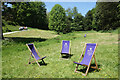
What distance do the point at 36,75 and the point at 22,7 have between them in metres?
18.8

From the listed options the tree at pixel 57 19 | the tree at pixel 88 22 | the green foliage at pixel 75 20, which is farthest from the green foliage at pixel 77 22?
the tree at pixel 57 19

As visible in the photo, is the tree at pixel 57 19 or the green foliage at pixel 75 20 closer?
the tree at pixel 57 19

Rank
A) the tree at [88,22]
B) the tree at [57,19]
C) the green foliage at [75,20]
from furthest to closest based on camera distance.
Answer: the tree at [88,22] < the green foliage at [75,20] < the tree at [57,19]

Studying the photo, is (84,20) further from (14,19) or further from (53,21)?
(14,19)

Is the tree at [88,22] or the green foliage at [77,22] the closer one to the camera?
the green foliage at [77,22]

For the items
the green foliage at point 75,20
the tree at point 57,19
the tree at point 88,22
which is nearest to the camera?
the tree at point 57,19

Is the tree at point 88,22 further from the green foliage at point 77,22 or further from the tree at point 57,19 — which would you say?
the tree at point 57,19

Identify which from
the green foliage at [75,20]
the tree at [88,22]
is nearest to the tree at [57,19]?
the green foliage at [75,20]

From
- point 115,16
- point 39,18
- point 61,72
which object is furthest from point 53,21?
point 61,72

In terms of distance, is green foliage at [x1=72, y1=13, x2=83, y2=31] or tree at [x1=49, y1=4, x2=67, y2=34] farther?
green foliage at [x1=72, y1=13, x2=83, y2=31]

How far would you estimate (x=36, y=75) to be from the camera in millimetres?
5836

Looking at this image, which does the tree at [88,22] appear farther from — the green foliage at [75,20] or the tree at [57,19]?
the tree at [57,19]

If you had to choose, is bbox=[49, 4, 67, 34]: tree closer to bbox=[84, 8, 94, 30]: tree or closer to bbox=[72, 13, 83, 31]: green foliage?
bbox=[72, 13, 83, 31]: green foliage

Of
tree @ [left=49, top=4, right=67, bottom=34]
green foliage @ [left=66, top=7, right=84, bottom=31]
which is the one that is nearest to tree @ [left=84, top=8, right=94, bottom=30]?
green foliage @ [left=66, top=7, right=84, bottom=31]
